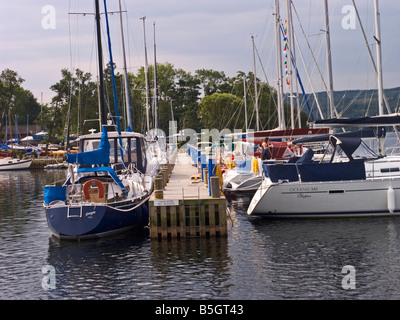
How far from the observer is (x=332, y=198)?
2519 centimetres

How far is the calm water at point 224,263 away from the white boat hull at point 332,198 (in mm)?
453

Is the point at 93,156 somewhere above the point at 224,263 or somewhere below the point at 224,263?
above

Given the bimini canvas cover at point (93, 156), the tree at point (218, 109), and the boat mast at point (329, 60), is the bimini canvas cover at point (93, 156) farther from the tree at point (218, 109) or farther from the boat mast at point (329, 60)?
the tree at point (218, 109)

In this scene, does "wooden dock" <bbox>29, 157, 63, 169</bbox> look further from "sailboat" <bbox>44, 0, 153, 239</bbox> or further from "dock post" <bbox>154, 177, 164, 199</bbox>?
"dock post" <bbox>154, 177, 164, 199</bbox>

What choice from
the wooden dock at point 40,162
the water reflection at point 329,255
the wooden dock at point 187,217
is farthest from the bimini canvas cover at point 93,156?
the wooden dock at point 40,162

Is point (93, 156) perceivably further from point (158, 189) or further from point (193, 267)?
point (193, 267)

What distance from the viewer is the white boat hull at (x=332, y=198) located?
2484 centimetres

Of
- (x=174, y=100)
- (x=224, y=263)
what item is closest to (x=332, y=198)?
(x=224, y=263)

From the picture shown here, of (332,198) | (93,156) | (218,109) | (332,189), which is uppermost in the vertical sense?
(218,109)

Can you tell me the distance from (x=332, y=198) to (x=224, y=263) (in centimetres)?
797

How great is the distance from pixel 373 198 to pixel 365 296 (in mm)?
10397

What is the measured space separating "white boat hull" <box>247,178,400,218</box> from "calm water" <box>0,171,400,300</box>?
45cm

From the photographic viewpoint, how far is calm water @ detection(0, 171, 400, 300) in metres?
16.1
